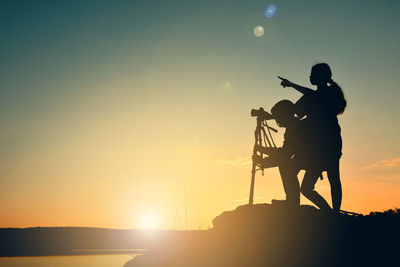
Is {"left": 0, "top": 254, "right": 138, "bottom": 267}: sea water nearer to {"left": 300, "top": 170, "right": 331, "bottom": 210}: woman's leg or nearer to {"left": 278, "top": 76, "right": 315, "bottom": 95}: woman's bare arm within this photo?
{"left": 300, "top": 170, "right": 331, "bottom": 210}: woman's leg

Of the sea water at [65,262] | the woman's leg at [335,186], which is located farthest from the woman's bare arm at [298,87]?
the sea water at [65,262]

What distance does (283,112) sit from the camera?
856 cm

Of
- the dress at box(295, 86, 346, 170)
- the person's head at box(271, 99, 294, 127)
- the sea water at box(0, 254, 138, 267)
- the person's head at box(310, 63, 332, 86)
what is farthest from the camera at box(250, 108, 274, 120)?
the sea water at box(0, 254, 138, 267)

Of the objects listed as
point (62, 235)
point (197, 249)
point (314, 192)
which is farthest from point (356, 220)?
point (62, 235)

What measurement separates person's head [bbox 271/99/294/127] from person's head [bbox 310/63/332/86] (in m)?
0.88

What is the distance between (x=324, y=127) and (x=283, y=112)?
1.16 meters

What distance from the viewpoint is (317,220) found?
7969 millimetres

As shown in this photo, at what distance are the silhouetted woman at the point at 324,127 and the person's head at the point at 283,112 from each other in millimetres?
458

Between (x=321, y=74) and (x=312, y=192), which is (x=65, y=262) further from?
(x=321, y=74)

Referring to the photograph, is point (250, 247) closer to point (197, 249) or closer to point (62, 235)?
point (197, 249)

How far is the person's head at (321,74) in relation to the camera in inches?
319

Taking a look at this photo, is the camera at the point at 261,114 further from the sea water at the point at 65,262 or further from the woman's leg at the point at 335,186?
the sea water at the point at 65,262

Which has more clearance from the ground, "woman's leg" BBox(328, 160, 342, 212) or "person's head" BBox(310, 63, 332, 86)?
"person's head" BBox(310, 63, 332, 86)

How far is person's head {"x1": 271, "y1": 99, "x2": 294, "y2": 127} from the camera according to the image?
8492 mm
